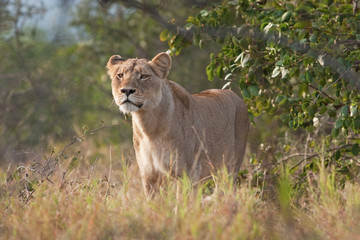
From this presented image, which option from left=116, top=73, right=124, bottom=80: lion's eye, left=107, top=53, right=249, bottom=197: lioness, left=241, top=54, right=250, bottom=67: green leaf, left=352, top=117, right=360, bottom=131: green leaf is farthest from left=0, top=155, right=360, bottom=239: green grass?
left=241, top=54, right=250, bottom=67: green leaf

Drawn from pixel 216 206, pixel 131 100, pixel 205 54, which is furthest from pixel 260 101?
pixel 205 54

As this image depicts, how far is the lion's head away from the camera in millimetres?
4984

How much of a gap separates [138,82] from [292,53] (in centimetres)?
129

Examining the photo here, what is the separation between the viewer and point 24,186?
4918 mm

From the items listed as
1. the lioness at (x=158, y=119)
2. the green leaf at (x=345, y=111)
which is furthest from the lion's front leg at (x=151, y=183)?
the green leaf at (x=345, y=111)

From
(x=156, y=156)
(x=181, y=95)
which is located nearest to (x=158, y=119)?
(x=156, y=156)

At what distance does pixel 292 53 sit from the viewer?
521cm

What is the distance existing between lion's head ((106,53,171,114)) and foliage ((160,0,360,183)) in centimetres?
49

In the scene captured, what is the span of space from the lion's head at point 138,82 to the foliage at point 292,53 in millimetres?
493

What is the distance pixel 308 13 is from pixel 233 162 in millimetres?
1782

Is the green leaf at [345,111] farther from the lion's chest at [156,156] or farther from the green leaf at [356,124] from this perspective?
the lion's chest at [156,156]

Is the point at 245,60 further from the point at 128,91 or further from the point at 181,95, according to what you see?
the point at 128,91

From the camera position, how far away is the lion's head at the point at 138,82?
498 cm

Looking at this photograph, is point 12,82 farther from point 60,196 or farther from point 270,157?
point 270,157
